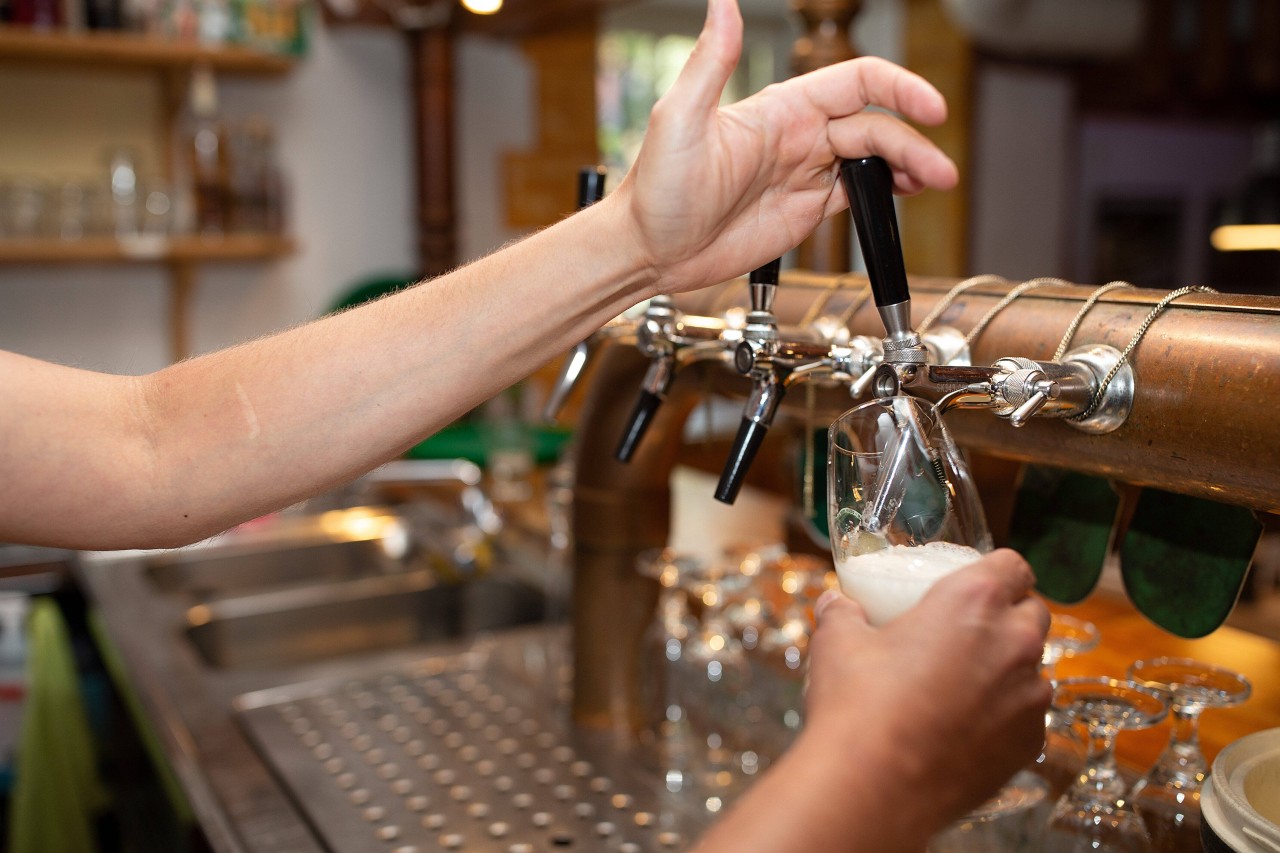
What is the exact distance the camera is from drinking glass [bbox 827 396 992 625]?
67 cm

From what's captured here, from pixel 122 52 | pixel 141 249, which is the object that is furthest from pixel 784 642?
pixel 122 52

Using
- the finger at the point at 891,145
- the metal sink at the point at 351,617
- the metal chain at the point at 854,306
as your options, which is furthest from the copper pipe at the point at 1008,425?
the metal sink at the point at 351,617

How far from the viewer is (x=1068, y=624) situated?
103cm

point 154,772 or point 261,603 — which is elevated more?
point 261,603

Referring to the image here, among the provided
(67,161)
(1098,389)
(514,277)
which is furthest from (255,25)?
(1098,389)

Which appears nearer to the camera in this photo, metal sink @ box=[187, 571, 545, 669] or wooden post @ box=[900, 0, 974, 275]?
metal sink @ box=[187, 571, 545, 669]

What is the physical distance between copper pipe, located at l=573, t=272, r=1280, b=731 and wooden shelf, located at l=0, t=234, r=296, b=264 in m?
2.78

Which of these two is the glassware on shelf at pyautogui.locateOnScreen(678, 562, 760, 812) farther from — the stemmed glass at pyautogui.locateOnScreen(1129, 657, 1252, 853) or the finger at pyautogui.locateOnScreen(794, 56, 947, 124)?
the finger at pyautogui.locateOnScreen(794, 56, 947, 124)

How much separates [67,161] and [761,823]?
394 cm

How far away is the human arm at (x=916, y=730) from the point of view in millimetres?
555

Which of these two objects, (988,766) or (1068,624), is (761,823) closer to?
(988,766)

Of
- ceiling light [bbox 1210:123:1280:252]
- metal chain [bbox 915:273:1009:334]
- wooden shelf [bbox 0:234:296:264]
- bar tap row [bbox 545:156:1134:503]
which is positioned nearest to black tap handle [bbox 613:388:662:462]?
bar tap row [bbox 545:156:1134:503]

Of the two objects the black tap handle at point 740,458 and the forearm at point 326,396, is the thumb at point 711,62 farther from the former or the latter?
the black tap handle at point 740,458

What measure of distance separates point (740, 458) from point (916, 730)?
0.32m
